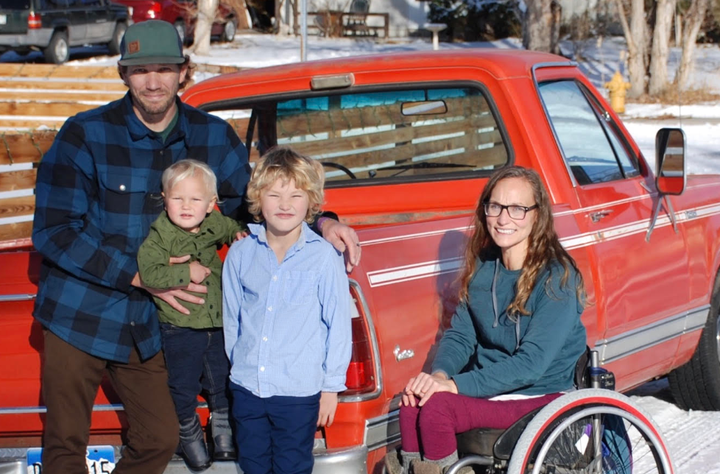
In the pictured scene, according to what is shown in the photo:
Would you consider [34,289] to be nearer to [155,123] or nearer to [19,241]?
[155,123]

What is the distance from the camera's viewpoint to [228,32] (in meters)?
33.6

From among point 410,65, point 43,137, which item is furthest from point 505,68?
point 43,137

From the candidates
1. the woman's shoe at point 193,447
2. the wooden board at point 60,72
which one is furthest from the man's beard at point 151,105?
the wooden board at point 60,72

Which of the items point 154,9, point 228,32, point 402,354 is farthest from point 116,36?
point 402,354

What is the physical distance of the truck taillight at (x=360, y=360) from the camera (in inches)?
126

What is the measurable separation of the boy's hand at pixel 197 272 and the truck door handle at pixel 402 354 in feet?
2.26

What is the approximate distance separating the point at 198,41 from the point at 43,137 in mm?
19454

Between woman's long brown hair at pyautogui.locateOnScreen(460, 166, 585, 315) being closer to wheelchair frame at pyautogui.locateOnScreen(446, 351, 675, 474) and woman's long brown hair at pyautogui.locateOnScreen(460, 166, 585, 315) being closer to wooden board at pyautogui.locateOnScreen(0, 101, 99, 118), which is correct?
wheelchair frame at pyautogui.locateOnScreen(446, 351, 675, 474)

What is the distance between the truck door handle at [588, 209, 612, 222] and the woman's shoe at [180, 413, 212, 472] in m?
2.04

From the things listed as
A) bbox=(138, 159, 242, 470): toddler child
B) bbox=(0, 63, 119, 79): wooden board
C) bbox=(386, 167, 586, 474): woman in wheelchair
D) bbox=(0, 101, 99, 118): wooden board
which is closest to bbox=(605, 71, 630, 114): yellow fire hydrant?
bbox=(0, 63, 119, 79): wooden board

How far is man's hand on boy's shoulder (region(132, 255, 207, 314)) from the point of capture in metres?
3.23

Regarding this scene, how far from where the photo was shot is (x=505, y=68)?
461cm

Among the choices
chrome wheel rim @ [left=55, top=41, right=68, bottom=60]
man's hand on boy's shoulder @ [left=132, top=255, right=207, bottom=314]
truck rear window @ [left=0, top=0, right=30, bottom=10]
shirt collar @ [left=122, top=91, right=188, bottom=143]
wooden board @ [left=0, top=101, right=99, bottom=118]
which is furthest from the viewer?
chrome wheel rim @ [left=55, top=41, right=68, bottom=60]

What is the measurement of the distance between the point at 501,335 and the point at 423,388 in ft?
1.37
